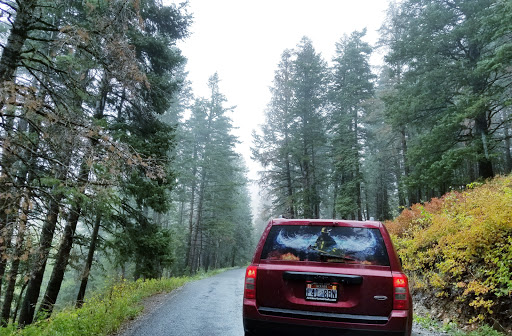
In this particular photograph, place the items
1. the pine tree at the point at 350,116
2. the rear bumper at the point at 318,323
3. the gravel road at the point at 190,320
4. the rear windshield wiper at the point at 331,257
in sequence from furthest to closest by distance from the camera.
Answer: the pine tree at the point at 350,116 → the gravel road at the point at 190,320 → the rear windshield wiper at the point at 331,257 → the rear bumper at the point at 318,323

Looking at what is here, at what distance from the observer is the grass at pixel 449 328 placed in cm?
516

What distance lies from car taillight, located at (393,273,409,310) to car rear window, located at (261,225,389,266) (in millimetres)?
210

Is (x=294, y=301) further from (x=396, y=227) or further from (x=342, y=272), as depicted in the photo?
(x=396, y=227)

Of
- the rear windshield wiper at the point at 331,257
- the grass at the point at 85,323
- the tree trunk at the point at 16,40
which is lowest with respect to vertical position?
the grass at the point at 85,323

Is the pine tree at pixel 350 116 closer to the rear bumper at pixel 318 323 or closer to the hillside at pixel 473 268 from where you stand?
the hillside at pixel 473 268

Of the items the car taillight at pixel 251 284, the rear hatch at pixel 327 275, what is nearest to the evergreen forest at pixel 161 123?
the car taillight at pixel 251 284

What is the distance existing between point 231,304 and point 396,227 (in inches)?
299

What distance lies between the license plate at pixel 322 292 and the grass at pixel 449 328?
362cm

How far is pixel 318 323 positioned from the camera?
133 inches

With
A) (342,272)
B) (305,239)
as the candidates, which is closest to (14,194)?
(305,239)

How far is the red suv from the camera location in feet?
10.9

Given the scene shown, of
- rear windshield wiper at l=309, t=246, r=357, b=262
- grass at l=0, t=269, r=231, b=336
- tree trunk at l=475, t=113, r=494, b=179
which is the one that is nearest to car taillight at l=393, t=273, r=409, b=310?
rear windshield wiper at l=309, t=246, r=357, b=262

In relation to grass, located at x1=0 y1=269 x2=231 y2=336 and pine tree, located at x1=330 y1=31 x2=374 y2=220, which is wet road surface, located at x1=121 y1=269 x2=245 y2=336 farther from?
pine tree, located at x1=330 y1=31 x2=374 y2=220

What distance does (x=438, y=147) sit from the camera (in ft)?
48.6
